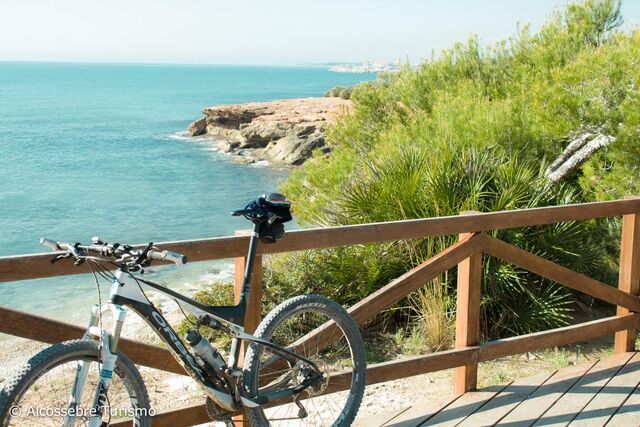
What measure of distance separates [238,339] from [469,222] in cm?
174

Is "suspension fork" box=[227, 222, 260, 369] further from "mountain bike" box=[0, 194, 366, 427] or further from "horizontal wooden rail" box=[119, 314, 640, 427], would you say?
"horizontal wooden rail" box=[119, 314, 640, 427]

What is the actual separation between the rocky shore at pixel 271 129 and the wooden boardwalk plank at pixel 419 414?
915 inches

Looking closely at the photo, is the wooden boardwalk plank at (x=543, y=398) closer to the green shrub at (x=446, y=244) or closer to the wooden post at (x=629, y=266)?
the wooden post at (x=629, y=266)

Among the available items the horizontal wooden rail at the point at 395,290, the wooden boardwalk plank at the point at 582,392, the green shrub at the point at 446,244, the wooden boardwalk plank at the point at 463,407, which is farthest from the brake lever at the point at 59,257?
the green shrub at the point at 446,244

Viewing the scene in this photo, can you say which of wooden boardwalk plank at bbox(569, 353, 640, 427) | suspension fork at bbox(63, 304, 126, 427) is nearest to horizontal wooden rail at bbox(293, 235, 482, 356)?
wooden boardwalk plank at bbox(569, 353, 640, 427)

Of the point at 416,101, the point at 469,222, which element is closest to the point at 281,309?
the point at 469,222

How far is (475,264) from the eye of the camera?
438cm

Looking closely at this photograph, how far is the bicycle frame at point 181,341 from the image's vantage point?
261 centimetres

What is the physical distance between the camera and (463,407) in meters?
4.19

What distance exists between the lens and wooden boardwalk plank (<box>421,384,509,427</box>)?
395cm

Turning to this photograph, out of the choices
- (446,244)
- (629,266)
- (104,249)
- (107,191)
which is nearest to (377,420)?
(104,249)

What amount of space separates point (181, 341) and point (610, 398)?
110 inches

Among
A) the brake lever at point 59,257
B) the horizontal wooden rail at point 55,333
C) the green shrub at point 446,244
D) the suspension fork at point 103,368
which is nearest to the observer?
the suspension fork at point 103,368

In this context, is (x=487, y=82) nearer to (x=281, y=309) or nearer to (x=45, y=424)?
(x=281, y=309)
